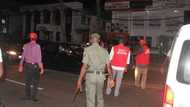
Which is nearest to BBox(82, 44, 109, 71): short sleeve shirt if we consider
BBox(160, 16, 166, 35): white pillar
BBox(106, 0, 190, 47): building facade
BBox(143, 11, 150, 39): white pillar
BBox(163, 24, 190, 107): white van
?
BBox(163, 24, 190, 107): white van

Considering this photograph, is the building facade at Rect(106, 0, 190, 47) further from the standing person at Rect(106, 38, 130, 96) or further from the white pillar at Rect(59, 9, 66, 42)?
the standing person at Rect(106, 38, 130, 96)

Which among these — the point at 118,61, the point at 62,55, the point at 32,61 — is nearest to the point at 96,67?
the point at 32,61

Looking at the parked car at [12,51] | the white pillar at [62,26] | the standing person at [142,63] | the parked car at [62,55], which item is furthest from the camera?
the white pillar at [62,26]

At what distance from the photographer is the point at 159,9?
149 feet

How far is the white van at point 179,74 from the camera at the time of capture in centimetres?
693

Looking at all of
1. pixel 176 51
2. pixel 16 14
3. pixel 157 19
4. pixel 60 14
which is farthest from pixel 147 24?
pixel 176 51

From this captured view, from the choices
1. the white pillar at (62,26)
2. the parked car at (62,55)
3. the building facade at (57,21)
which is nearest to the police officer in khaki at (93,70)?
the parked car at (62,55)

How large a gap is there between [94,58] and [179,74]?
12.2ft

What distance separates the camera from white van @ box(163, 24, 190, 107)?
693 centimetres

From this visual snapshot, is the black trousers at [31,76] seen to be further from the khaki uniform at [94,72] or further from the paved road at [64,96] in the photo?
the khaki uniform at [94,72]

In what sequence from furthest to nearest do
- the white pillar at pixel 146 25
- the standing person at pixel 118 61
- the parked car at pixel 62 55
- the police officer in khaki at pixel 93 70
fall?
the white pillar at pixel 146 25 → the parked car at pixel 62 55 → the standing person at pixel 118 61 → the police officer in khaki at pixel 93 70

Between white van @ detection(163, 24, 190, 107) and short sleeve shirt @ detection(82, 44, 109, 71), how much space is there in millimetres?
3487

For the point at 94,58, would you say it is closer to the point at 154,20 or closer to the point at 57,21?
the point at 154,20

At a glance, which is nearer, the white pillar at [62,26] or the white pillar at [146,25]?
the white pillar at [146,25]
